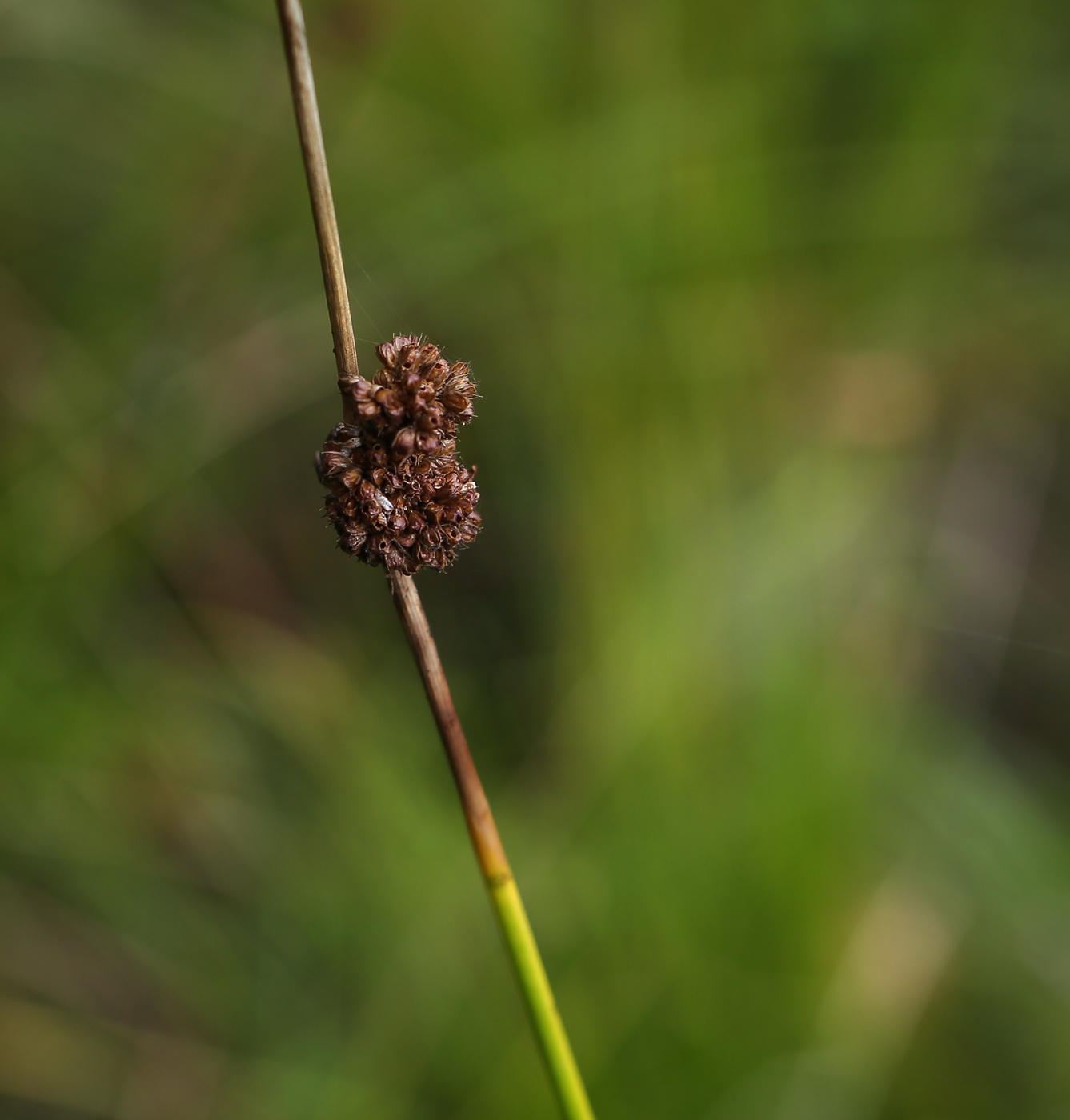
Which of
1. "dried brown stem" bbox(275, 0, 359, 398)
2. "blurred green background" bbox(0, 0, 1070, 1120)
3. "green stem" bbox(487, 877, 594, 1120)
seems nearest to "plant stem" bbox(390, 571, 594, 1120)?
"green stem" bbox(487, 877, 594, 1120)

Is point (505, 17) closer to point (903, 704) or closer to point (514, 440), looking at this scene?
point (514, 440)

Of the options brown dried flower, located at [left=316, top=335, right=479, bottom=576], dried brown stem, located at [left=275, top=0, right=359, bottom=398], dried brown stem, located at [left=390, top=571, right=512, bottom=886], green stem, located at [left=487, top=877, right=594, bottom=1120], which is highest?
dried brown stem, located at [left=275, top=0, right=359, bottom=398]

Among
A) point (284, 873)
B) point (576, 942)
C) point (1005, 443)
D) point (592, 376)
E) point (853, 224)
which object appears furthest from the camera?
point (1005, 443)

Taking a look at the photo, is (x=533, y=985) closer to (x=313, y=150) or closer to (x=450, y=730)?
(x=450, y=730)

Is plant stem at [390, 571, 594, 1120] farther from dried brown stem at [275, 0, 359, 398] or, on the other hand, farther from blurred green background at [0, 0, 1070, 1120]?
blurred green background at [0, 0, 1070, 1120]

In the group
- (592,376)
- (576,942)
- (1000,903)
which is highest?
(592,376)

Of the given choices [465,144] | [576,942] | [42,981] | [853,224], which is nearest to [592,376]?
[465,144]

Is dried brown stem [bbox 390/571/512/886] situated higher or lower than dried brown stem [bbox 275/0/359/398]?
lower

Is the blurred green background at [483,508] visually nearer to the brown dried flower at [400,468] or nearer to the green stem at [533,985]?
the green stem at [533,985]
